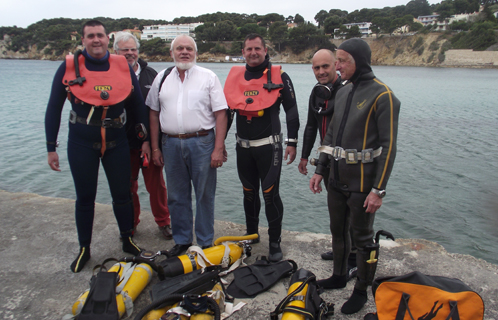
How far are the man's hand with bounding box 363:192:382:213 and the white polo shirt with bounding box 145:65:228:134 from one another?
1.50m

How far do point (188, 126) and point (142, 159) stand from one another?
0.84 m

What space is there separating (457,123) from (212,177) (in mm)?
18067

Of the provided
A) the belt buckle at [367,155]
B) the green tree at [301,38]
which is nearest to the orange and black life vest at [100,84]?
the belt buckle at [367,155]

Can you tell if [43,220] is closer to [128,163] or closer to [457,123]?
[128,163]

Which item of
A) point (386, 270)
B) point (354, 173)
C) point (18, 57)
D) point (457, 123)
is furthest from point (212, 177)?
point (18, 57)

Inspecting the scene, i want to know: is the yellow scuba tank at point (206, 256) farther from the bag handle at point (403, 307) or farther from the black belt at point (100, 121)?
the bag handle at point (403, 307)

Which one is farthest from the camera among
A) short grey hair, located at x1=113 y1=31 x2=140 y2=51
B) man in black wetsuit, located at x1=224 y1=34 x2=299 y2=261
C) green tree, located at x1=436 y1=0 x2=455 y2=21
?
green tree, located at x1=436 y1=0 x2=455 y2=21

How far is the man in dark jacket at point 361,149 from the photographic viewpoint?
8.03 feet

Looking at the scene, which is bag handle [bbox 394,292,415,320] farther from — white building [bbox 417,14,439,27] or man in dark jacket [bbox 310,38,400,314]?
white building [bbox 417,14,439,27]

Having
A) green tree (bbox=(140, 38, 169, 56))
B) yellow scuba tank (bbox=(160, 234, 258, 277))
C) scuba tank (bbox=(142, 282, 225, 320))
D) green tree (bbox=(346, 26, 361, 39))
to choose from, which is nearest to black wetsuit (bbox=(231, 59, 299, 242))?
yellow scuba tank (bbox=(160, 234, 258, 277))

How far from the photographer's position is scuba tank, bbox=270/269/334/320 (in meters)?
2.32

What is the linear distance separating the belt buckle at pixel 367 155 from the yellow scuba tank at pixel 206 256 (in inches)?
56.0

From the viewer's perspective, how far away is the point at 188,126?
3199 mm

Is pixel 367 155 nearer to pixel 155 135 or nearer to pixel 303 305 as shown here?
pixel 303 305
